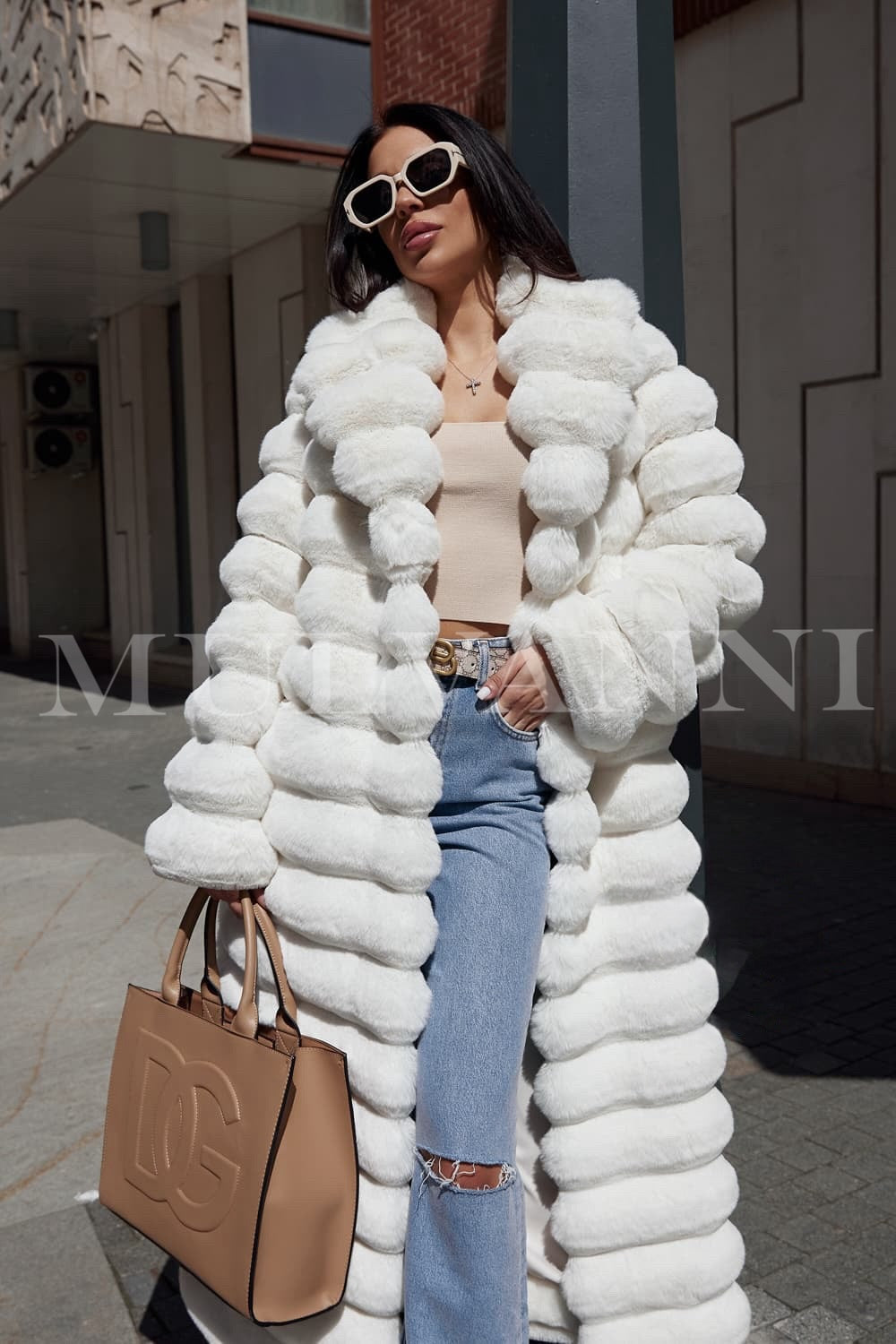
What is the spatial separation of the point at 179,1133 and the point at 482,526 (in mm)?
1087

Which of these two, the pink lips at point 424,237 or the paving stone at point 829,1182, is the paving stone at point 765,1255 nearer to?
the paving stone at point 829,1182

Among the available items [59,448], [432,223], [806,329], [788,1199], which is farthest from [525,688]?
[59,448]

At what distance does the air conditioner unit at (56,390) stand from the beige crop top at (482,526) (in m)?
19.1

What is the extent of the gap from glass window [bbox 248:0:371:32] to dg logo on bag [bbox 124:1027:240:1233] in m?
10.1

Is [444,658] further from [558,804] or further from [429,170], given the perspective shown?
[429,170]

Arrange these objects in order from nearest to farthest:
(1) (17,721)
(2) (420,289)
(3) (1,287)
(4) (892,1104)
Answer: (2) (420,289) < (4) (892,1104) < (1) (17,721) < (3) (1,287)

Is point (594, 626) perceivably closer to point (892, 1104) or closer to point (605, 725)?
point (605, 725)

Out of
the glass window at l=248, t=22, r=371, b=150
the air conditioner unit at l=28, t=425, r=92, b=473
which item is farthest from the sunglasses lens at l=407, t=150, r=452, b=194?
the air conditioner unit at l=28, t=425, r=92, b=473

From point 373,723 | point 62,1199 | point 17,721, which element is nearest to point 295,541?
point 373,723

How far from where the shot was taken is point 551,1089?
2.14 meters

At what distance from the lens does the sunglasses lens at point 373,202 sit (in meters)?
2.31

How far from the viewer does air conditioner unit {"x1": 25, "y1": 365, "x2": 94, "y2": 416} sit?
20000 millimetres

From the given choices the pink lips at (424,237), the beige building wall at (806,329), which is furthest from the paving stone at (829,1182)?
the beige building wall at (806,329)

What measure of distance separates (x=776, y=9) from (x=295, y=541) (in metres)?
6.82
